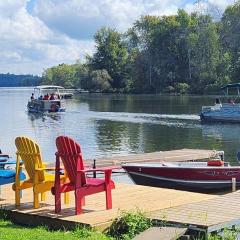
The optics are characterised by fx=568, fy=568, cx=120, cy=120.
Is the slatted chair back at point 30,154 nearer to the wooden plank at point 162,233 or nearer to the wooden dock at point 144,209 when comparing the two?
the wooden dock at point 144,209

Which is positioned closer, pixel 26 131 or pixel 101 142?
pixel 101 142

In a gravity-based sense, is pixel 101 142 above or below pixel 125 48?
below

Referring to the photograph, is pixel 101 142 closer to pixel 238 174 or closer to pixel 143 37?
pixel 238 174

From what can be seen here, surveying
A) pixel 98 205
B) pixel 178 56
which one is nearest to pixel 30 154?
pixel 98 205

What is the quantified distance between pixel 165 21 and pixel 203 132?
86.6m

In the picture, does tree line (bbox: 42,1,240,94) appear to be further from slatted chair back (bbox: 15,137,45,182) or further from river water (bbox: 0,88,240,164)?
slatted chair back (bbox: 15,137,45,182)

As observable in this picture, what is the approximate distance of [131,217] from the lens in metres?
9.10

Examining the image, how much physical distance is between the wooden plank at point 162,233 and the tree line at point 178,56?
101501 mm

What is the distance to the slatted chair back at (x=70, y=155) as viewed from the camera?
9693 millimetres

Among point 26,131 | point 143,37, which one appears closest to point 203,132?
point 26,131

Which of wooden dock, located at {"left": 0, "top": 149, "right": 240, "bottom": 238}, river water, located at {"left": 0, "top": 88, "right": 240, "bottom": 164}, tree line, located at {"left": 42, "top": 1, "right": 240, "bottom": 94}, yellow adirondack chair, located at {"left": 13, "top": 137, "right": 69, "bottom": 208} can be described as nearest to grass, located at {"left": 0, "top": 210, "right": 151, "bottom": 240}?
wooden dock, located at {"left": 0, "top": 149, "right": 240, "bottom": 238}

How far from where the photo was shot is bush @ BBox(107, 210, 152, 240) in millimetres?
8914

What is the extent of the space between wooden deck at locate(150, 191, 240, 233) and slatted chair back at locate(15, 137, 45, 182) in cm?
231

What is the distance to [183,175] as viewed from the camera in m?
17.0
